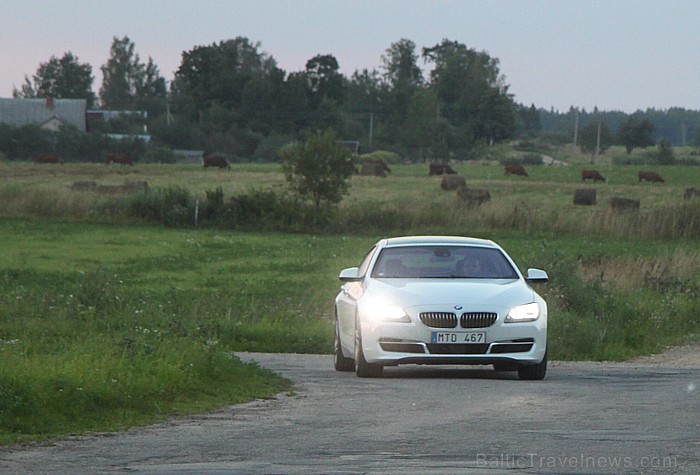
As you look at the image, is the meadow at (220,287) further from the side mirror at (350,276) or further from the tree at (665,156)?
the tree at (665,156)

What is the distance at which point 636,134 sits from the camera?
182 meters

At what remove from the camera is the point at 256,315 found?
84.8ft

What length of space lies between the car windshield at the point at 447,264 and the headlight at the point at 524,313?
2.88ft

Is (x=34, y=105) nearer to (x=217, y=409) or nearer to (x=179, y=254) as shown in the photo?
(x=179, y=254)

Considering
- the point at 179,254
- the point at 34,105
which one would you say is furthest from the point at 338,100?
the point at 179,254

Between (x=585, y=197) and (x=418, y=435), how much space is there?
6191 centimetres

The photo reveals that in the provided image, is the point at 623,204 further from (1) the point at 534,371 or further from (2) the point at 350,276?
(1) the point at 534,371

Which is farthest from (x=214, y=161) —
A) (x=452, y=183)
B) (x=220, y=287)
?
(x=220, y=287)

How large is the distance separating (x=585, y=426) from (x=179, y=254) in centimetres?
3480

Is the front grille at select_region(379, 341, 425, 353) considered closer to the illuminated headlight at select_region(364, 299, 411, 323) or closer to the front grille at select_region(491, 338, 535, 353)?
the illuminated headlight at select_region(364, 299, 411, 323)

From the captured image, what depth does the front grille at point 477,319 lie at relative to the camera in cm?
1457

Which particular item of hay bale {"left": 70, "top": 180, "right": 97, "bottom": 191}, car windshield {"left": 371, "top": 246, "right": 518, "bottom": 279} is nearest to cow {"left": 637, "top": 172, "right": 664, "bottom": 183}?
hay bale {"left": 70, "top": 180, "right": 97, "bottom": 191}

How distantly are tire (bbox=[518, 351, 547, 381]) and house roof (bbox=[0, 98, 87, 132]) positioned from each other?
13343cm

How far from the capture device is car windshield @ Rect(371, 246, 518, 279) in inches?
619
